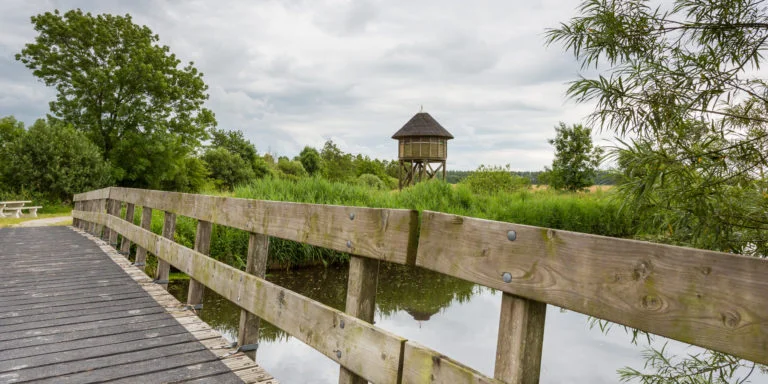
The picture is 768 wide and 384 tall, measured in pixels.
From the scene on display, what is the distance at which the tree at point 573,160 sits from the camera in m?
38.9

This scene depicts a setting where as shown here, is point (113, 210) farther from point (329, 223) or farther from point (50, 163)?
point (50, 163)

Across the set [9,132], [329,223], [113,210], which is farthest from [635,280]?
[9,132]

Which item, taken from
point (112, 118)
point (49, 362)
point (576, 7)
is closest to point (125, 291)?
point (49, 362)

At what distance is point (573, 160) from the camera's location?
3941 centimetres

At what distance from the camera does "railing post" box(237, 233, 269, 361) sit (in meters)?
3.00

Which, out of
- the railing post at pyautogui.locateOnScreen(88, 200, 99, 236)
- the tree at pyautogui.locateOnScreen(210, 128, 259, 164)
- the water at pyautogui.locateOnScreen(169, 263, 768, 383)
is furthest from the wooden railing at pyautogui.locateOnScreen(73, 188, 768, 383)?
the tree at pyautogui.locateOnScreen(210, 128, 259, 164)

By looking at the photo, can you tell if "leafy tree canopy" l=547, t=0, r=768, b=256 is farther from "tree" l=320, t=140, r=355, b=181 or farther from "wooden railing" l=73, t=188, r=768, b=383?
"tree" l=320, t=140, r=355, b=181

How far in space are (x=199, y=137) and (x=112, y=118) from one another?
495 centimetres

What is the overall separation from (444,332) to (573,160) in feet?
118

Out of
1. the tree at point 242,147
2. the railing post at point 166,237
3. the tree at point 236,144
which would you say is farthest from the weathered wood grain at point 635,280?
the tree at point 236,144

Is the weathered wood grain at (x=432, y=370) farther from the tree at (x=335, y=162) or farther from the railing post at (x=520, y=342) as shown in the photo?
the tree at (x=335, y=162)

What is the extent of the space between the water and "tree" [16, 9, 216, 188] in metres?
21.3

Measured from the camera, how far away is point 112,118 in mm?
27188

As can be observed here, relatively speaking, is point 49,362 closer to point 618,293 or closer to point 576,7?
point 618,293
